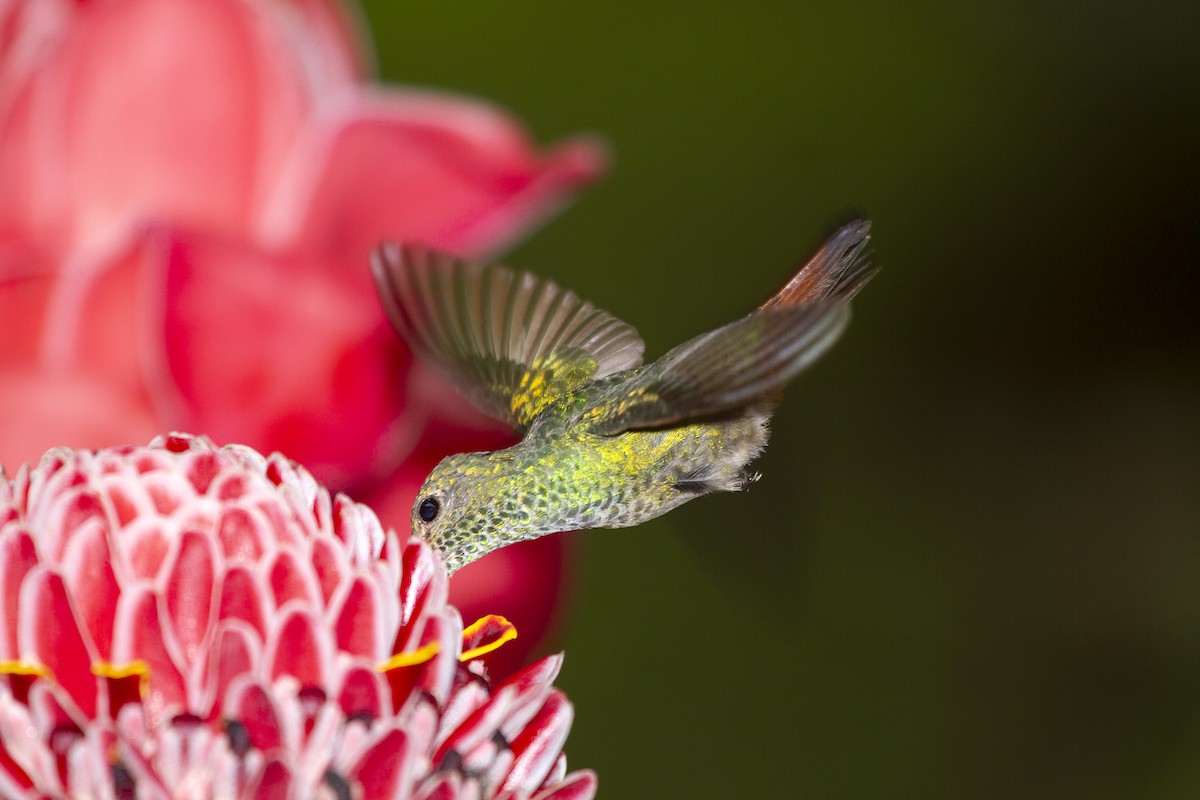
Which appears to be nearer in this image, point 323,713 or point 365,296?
point 323,713

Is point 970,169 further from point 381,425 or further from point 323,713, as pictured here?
point 323,713

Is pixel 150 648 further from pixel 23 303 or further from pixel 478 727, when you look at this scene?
pixel 23 303

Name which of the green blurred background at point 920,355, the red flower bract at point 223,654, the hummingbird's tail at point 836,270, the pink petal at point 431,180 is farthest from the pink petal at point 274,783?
the green blurred background at point 920,355

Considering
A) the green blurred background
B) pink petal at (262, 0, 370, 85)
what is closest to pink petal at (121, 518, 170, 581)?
pink petal at (262, 0, 370, 85)

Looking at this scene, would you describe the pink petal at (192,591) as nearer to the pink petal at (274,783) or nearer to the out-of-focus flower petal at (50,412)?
the pink petal at (274,783)

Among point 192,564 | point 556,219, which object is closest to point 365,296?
point 192,564

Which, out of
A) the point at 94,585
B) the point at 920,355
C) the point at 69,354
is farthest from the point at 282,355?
the point at 920,355
